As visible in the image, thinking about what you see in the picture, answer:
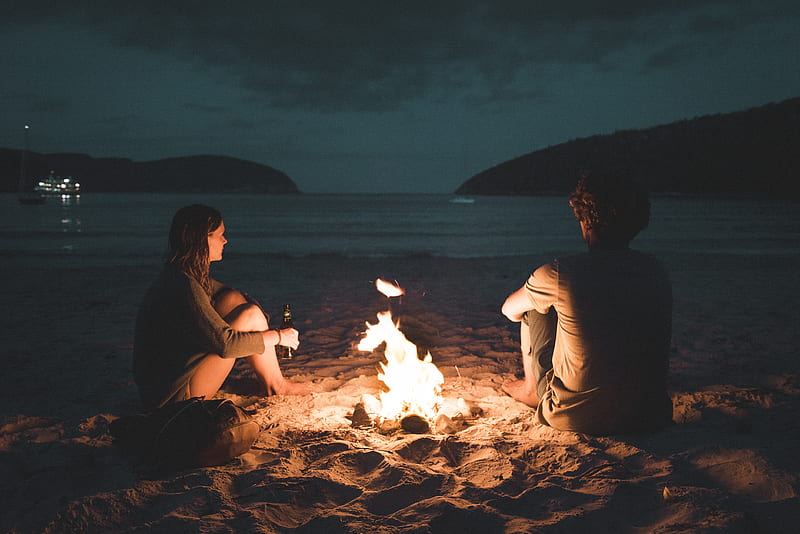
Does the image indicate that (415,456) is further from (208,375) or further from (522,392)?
(208,375)

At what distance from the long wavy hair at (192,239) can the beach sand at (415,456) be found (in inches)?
52.5

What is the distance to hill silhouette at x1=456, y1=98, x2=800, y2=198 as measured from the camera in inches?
3137

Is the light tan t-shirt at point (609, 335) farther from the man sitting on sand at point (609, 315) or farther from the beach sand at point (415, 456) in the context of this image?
the beach sand at point (415, 456)

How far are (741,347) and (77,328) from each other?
28.4ft

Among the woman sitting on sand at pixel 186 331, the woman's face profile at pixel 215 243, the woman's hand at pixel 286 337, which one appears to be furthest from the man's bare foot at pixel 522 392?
the woman's face profile at pixel 215 243

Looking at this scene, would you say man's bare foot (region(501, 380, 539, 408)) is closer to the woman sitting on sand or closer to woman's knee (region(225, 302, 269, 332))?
the woman sitting on sand

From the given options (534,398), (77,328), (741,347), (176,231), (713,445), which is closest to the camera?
(713,445)

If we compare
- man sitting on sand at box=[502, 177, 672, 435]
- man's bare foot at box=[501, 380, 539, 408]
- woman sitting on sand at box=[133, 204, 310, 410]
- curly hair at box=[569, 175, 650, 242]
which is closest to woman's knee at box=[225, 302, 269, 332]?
woman sitting on sand at box=[133, 204, 310, 410]

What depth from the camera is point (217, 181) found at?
585 ft

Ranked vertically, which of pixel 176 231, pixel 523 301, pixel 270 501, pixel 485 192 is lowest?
pixel 270 501

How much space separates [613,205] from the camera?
2.98 metres

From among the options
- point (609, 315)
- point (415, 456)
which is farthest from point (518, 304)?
point (415, 456)

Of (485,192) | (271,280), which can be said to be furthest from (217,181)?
(271,280)

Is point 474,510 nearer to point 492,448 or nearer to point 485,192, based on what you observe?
point 492,448
